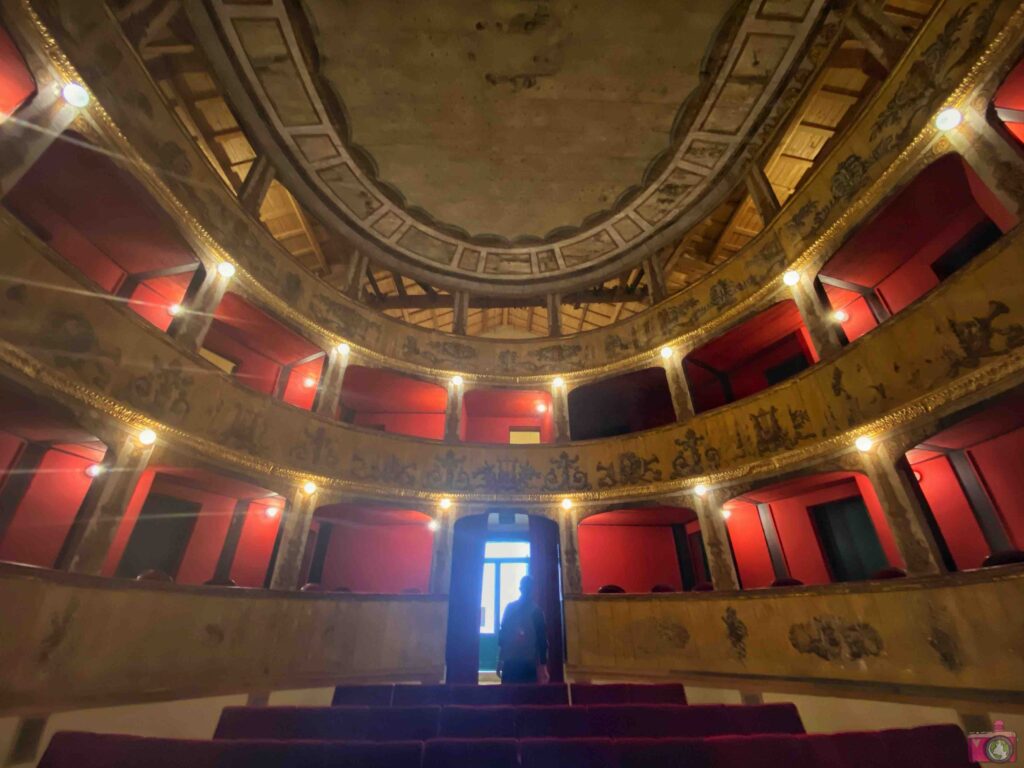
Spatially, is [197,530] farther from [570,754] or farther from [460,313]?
[570,754]

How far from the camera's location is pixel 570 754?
8.64 feet

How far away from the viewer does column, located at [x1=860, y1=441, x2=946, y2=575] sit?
5.52 metres

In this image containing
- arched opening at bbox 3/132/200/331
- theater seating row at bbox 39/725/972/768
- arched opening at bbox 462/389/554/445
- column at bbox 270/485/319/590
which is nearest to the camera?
theater seating row at bbox 39/725/972/768

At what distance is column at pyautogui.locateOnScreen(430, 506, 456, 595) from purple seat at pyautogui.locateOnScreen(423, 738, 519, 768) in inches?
269

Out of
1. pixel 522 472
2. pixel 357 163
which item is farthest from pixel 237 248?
pixel 522 472

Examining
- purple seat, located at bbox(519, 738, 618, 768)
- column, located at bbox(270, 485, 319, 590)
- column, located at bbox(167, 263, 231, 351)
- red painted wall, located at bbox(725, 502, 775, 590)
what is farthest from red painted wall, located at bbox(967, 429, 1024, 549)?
column, located at bbox(167, 263, 231, 351)

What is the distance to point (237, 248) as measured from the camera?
8477 millimetres

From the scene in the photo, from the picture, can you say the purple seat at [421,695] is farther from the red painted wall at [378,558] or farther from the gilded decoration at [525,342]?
the gilded decoration at [525,342]

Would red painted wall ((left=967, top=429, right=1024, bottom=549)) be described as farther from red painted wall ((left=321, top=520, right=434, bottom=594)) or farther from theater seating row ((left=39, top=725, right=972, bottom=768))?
red painted wall ((left=321, top=520, right=434, bottom=594))

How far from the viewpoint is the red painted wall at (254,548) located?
9.84 meters

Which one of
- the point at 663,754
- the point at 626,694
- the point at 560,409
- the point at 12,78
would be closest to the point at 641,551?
the point at 560,409

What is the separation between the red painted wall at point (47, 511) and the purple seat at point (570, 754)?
8203 millimetres

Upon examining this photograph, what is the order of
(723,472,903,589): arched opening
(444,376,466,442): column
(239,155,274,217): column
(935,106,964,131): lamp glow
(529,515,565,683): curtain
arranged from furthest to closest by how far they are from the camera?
(444,376,466,442): column < (239,155,274,217): column < (529,515,565,683): curtain < (723,472,903,589): arched opening < (935,106,964,131): lamp glow

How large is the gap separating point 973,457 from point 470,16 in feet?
38.4
